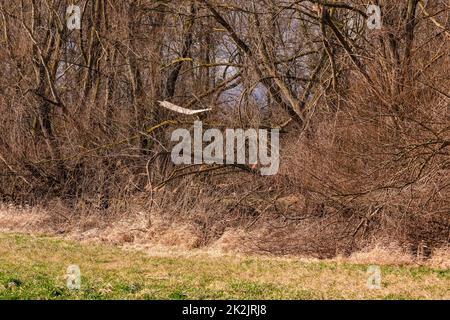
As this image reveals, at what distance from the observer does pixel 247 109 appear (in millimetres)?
16859

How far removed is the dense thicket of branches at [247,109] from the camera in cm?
1379

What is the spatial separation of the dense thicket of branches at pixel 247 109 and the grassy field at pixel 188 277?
5.34ft

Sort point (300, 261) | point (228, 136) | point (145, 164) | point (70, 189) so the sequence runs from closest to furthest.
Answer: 1. point (300, 261)
2. point (228, 136)
3. point (145, 164)
4. point (70, 189)

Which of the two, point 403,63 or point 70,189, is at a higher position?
point 403,63

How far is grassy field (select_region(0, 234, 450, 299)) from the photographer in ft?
30.9

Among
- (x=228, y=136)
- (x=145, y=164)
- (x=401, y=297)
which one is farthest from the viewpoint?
(x=145, y=164)

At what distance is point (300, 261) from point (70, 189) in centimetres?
800

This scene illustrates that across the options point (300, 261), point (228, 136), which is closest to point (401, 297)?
point (300, 261)

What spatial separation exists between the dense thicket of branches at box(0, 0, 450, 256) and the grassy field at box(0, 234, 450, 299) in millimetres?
1628

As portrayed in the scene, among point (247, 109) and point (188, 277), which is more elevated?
point (247, 109)

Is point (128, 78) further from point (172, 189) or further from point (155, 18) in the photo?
point (172, 189)

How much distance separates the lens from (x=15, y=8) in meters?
21.8

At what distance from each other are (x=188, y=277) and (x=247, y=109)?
626 centimetres

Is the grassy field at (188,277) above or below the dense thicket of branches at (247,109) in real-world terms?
below
